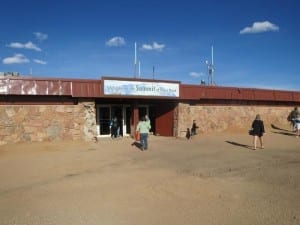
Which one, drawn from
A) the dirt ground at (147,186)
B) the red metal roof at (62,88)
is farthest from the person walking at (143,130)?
the red metal roof at (62,88)

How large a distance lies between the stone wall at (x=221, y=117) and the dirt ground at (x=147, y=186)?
587 centimetres

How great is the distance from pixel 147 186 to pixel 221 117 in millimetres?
16360

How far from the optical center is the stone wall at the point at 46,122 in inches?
660

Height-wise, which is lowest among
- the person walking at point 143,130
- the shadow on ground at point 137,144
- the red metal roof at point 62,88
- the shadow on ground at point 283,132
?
the shadow on ground at point 137,144

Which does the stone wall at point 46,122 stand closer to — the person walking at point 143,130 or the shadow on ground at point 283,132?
the person walking at point 143,130

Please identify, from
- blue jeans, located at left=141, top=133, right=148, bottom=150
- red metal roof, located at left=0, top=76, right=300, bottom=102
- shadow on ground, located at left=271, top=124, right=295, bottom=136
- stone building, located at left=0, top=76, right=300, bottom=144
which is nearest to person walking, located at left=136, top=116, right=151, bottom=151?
blue jeans, located at left=141, top=133, right=148, bottom=150

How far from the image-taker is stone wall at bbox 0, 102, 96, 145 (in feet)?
55.0

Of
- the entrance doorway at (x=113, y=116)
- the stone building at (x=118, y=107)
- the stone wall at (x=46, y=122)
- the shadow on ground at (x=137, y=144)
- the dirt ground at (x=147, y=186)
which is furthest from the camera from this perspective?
the entrance doorway at (x=113, y=116)

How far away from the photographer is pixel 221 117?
24688 mm

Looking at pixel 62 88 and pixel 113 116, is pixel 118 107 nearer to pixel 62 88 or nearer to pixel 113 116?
pixel 113 116

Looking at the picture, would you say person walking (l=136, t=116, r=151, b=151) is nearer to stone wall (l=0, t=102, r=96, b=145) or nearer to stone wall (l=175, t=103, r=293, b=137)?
stone wall (l=0, t=102, r=96, b=145)

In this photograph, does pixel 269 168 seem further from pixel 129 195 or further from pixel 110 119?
pixel 110 119

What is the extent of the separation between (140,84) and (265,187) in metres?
12.0

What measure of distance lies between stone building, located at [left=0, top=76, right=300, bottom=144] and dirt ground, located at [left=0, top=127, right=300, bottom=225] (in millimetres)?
1451
